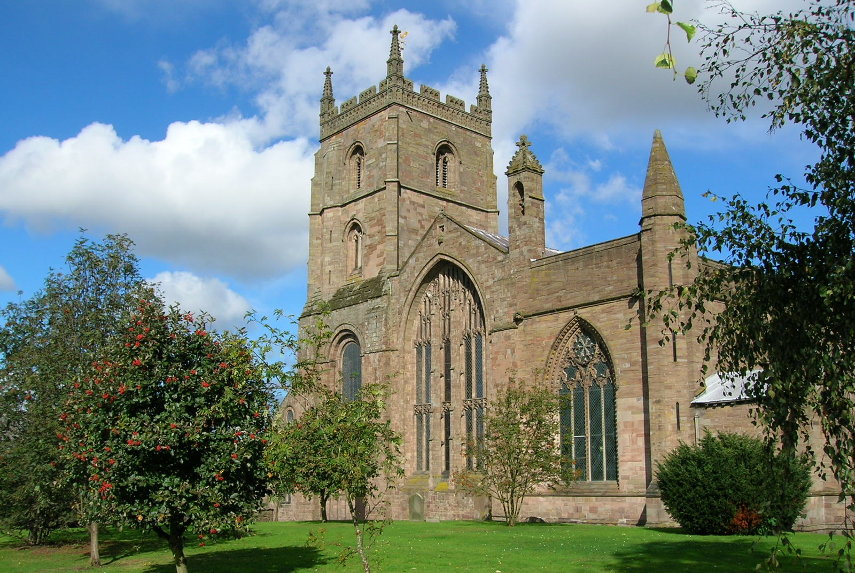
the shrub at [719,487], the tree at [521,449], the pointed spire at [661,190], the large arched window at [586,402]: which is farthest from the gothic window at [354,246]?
the shrub at [719,487]

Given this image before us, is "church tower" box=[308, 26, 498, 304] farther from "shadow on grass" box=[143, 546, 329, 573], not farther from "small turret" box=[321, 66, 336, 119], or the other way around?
"shadow on grass" box=[143, 546, 329, 573]

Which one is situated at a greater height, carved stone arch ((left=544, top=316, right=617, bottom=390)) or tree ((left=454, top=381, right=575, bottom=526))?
carved stone arch ((left=544, top=316, right=617, bottom=390))

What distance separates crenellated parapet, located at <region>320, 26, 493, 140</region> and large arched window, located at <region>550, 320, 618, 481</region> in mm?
20782

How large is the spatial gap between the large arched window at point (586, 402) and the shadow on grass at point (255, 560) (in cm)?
1117

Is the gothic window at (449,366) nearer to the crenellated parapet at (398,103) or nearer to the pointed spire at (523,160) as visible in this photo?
the pointed spire at (523,160)

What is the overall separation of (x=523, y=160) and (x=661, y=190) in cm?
804

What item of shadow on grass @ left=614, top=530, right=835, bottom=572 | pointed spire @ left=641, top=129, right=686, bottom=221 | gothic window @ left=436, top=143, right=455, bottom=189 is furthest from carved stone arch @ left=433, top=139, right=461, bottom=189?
shadow on grass @ left=614, top=530, right=835, bottom=572

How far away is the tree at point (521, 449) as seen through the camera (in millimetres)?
28422

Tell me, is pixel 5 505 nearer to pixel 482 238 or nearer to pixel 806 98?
pixel 482 238

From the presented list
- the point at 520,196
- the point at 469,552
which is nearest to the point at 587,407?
the point at 520,196

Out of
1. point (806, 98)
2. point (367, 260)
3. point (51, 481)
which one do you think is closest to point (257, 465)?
point (51, 481)

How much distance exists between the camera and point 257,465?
17.3 metres

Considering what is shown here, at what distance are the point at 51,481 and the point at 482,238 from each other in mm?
19105

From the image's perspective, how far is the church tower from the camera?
45.0 metres
